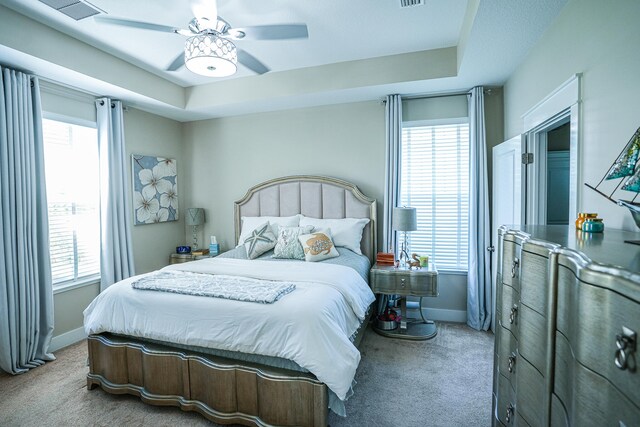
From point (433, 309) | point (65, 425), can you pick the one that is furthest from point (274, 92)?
point (65, 425)

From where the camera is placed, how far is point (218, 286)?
2.38 meters

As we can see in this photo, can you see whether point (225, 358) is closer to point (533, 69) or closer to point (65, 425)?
point (65, 425)

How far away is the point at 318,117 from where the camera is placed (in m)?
4.21

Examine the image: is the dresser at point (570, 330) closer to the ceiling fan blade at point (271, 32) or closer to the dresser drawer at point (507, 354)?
the dresser drawer at point (507, 354)

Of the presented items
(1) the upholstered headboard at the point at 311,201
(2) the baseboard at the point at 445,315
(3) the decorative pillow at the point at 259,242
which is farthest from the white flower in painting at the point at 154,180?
(2) the baseboard at the point at 445,315

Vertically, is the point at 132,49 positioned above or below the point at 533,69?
above

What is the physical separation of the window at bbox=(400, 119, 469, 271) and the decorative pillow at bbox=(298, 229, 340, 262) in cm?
115

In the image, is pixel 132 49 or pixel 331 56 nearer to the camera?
pixel 132 49

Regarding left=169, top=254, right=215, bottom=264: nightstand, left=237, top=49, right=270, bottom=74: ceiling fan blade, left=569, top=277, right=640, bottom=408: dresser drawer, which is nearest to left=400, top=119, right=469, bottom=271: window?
left=237, top=49, right=270, bottom=74: ceiling fan blade

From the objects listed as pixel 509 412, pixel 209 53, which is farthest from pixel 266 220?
pixel 509 412

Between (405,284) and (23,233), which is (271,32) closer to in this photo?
(405,284)

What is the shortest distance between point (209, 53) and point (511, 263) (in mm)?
2144

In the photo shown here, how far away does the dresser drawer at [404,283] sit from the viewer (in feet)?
10.7

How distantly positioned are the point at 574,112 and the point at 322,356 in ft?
6.77
